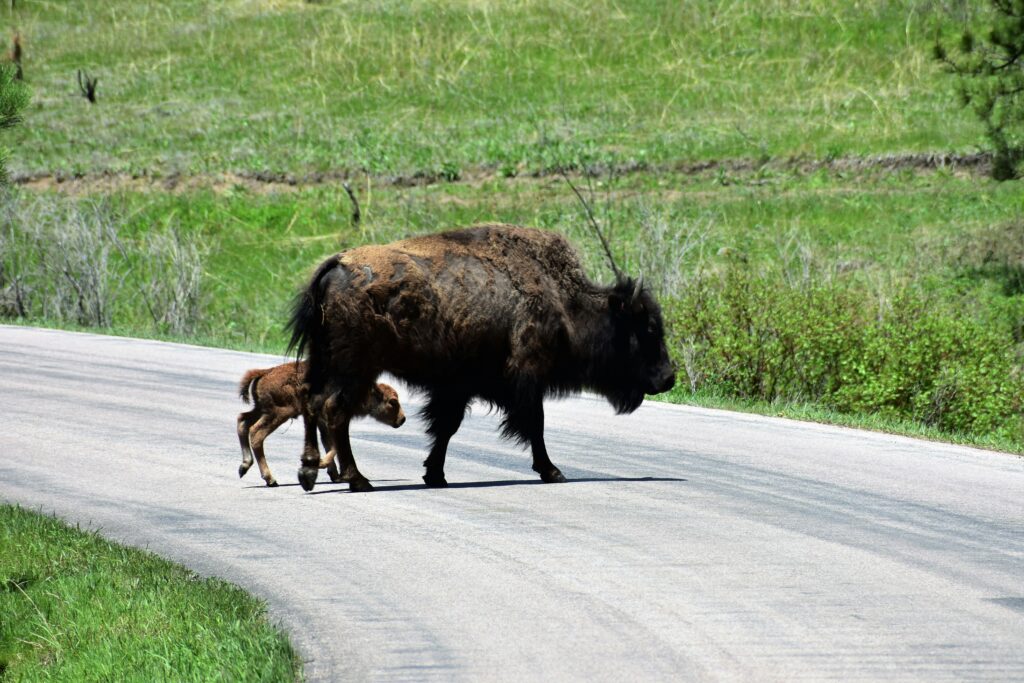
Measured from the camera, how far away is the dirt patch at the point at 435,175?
3819cm

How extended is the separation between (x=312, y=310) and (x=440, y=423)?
1.47 meters

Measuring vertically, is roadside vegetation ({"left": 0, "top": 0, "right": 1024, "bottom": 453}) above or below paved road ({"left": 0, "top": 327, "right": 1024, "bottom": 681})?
above

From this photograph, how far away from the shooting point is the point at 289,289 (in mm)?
31875

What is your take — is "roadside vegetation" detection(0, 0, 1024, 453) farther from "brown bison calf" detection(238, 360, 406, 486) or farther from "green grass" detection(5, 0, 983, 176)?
"brown bison calf" detection(238, 360, 406, 486)

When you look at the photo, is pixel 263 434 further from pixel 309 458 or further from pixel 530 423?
pixel 530 423

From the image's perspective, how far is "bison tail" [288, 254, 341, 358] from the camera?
11.2m

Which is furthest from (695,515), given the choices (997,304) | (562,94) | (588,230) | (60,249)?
(562,94)

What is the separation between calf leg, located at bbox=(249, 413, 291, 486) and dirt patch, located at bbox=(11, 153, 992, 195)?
27.1 m

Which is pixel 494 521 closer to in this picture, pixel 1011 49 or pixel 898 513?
pixel 898 513

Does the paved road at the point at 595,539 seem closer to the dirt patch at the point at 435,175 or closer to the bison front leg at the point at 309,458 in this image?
the bison front leg at the point at 309,458

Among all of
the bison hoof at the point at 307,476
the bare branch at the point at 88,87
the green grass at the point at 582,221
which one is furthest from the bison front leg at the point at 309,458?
the bare branch at the point at 88,87

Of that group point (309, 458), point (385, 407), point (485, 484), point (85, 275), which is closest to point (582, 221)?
point (85, 275)

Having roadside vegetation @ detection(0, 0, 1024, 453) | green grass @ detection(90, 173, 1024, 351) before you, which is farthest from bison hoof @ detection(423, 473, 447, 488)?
green grass @ detection(90, 173, 1024, 351)

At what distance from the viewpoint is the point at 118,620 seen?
8242mm
